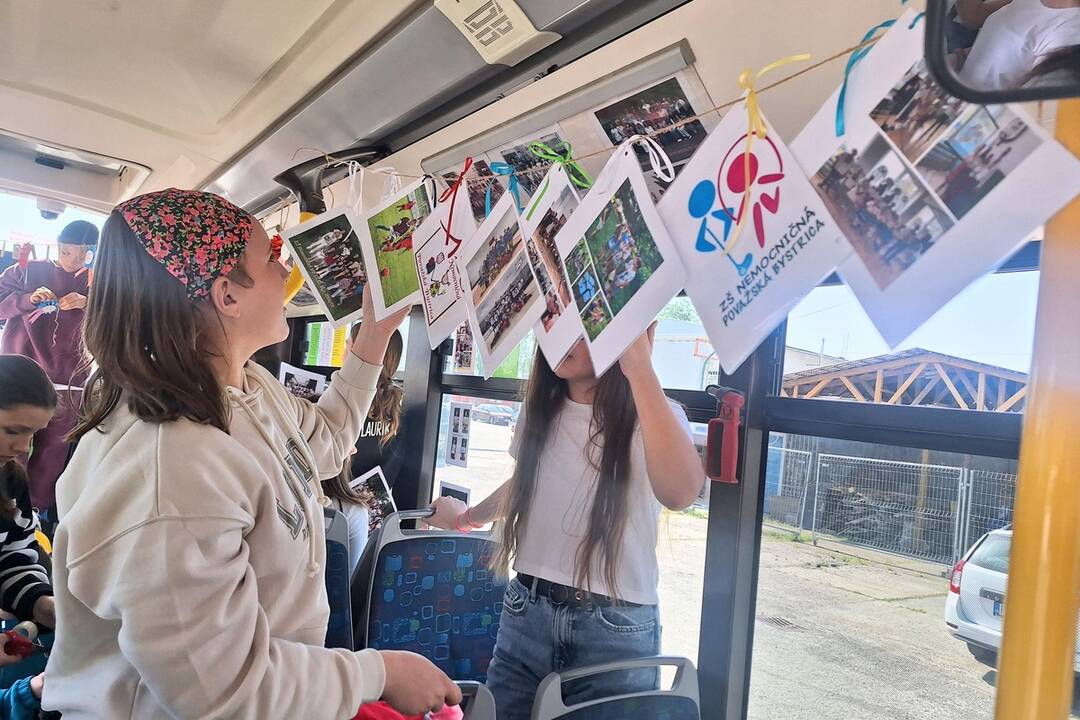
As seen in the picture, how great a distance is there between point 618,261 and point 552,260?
168 mm

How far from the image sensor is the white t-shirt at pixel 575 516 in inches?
52.9

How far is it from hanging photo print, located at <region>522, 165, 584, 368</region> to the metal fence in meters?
0.82

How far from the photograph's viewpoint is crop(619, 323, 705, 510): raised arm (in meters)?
1.09

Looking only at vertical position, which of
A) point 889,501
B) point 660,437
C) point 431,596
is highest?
point 660,437

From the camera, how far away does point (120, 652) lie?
914 mm

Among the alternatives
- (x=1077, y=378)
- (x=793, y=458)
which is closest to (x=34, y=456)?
(x=793, y=458)

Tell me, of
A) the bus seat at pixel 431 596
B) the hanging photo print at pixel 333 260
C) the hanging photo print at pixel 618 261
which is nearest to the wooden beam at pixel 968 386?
the hanging photo print at pixel 618 261

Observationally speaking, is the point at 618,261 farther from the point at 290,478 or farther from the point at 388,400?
the point at 388,400

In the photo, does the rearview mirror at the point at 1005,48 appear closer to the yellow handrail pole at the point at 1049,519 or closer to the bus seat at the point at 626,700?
the yellow handrail pole at the point at 1049,519

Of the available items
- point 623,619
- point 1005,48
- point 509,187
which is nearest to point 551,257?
point 509,187

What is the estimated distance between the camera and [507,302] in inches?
46.0

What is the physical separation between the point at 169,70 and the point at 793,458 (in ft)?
6.66

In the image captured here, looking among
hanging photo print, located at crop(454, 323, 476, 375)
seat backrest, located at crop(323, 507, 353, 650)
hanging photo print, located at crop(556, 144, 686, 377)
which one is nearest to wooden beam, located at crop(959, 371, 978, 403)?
hanging photo print, located at crop(556, 144, 686, 377)

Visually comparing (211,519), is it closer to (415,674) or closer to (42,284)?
(415,674)
